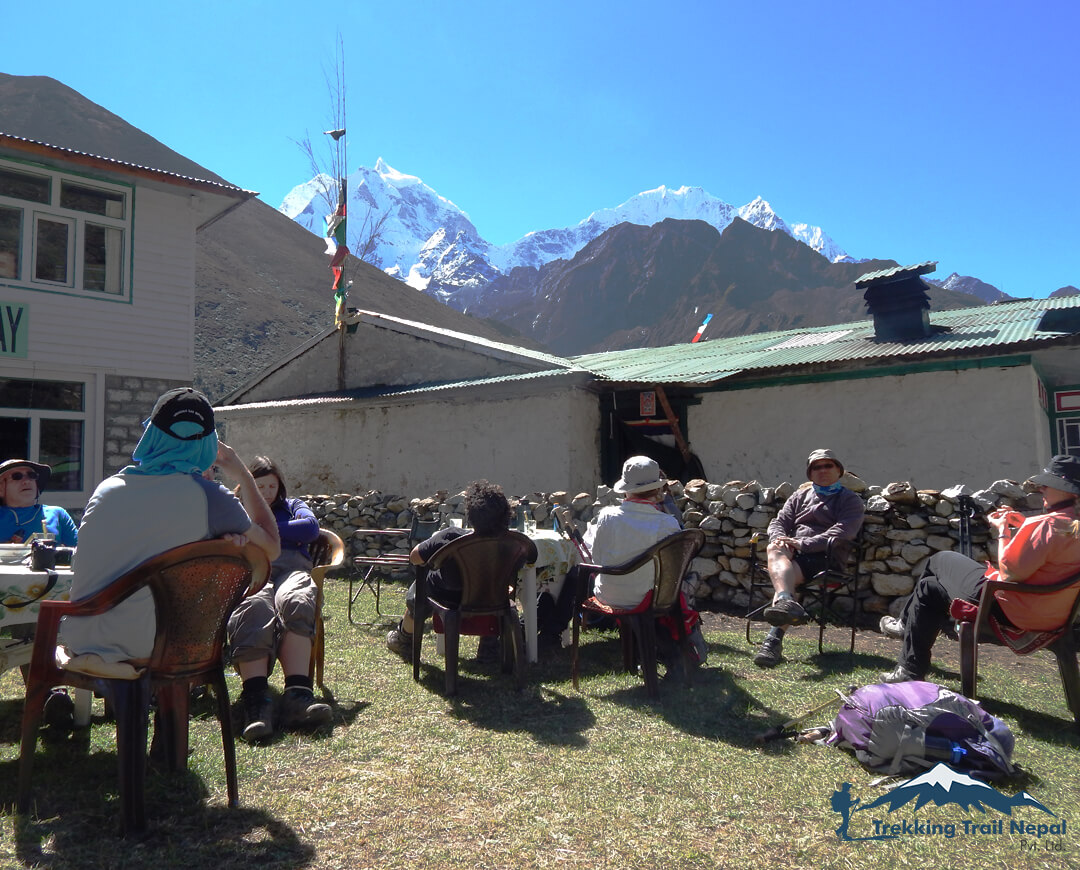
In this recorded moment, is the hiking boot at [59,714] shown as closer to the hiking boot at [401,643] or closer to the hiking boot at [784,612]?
the hiking boot at [401,643]

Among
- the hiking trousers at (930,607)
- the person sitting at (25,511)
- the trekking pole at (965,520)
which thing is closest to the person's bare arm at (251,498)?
the person sitting at (25,511)

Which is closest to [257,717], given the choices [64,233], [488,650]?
[488,650]

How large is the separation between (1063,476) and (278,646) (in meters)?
4.03

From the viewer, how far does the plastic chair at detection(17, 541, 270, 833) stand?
96.7 inches

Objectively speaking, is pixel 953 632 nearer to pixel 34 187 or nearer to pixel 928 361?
pixel 928 361

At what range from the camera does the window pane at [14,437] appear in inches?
400

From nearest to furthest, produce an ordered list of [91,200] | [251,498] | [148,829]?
[148,829]
[251,498]
[91,200]

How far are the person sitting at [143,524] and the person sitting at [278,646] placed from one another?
0.63m

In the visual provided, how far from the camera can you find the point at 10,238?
1005 cm

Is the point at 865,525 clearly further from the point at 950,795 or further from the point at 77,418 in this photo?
the point at 77,418

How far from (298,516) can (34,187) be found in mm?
9186

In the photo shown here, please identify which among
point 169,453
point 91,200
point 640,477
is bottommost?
point 640,477

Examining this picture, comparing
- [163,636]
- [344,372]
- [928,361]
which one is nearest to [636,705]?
[163,636]

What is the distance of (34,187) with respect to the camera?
33.8 feet
